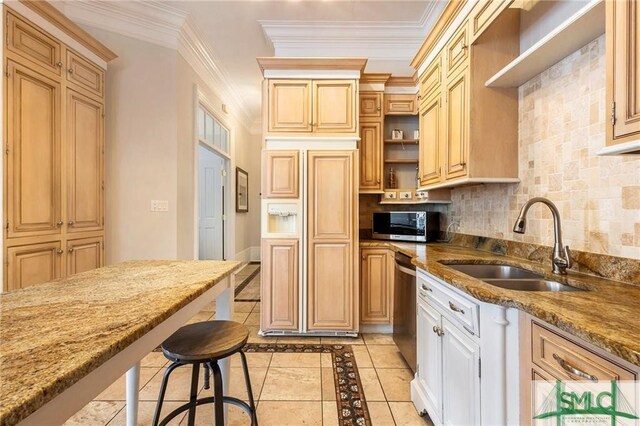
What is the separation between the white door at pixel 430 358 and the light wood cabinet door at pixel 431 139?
3.69ft

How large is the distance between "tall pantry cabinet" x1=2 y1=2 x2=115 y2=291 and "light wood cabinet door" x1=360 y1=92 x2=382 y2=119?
2.44m

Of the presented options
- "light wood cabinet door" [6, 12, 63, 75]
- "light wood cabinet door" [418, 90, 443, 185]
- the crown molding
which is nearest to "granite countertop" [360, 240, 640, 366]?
"light wood cabinet door" [418, 90, 443, 185]

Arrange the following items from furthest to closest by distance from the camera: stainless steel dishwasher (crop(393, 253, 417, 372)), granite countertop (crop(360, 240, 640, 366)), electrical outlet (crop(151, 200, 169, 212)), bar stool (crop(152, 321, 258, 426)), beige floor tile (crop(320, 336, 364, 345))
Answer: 1. electrical outlet (crop(151, 200, 169, 212))
2. beige floor tile (crop(320, 336, 364, 345))
3. stainless steel dishwasher (crop(393, 253, 417, 372))
4. bar stool (crop(152, 321, 258, 426))
5. granite countertop (crop(360, 240, 640, 366))

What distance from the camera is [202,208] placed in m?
5.50

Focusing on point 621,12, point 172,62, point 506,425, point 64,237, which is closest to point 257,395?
point 506,425

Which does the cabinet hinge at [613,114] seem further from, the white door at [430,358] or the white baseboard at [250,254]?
the white baseboard at [250,254]

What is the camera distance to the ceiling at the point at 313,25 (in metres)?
2.86

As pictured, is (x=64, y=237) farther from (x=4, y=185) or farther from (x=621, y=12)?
(x=621, y=12)

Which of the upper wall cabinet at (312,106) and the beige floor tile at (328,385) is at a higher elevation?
the upper wall cabinet at (312,106)

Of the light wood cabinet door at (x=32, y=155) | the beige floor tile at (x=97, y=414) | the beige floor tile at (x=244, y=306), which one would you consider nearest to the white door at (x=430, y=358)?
the beige floor tile at (x=97, y=414)

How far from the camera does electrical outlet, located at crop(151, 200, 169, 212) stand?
3.01 meters

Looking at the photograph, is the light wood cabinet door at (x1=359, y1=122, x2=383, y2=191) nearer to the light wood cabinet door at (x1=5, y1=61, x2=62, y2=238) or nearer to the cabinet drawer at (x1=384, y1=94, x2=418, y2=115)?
the cabinet drawer at (x1=384, y1=94, x2=418, y2=115)

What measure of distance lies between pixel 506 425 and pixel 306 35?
360cm

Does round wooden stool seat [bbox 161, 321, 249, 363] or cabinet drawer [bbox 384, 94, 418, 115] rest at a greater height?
cabinet drawer [bbox 384, 94, 418, 115]
